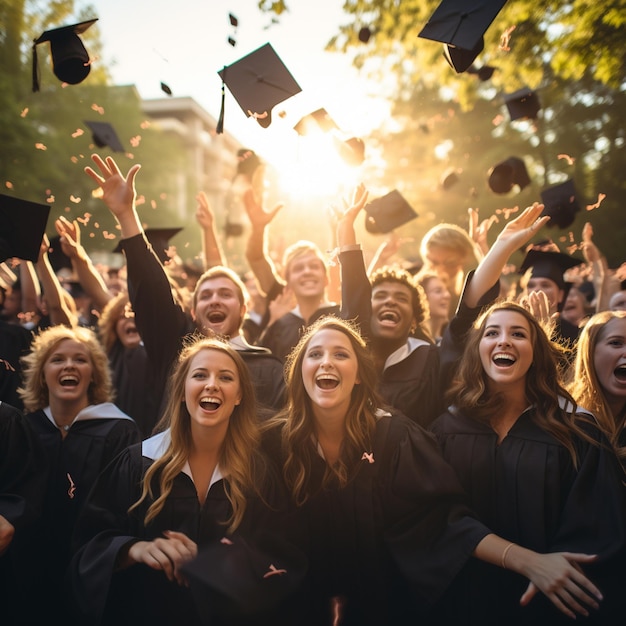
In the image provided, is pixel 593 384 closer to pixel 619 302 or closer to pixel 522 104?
pixel 619 302

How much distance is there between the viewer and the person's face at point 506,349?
10.0ft

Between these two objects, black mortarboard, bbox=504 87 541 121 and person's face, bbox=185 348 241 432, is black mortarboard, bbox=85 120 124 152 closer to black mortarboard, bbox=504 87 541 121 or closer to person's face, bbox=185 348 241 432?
person's face, bbox=185 348 241 432

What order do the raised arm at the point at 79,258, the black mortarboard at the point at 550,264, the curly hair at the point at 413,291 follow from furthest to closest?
the black mortarboard at the point at 550,264 < the raised arm at the point at 79,258 < the curly hair at the point at 413,291

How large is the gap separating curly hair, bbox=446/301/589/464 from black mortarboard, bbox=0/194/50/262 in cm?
296

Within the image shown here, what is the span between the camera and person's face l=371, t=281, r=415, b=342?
3939 mm

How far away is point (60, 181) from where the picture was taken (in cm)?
1650

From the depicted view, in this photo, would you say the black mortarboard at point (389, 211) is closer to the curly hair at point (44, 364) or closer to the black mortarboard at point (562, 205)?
the black mortarboard at point (562, 205)

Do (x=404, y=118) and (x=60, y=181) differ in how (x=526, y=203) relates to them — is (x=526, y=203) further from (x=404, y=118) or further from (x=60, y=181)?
(x=60, y=181)

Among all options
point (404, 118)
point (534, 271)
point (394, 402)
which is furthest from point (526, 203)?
point (394, 402)

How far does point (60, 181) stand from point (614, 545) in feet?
55.2

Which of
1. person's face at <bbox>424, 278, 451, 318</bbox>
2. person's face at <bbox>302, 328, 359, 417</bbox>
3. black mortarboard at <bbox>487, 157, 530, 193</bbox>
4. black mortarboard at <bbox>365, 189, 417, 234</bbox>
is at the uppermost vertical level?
black mortarboard at <bbox>487, 157, 530, 193</bbox>

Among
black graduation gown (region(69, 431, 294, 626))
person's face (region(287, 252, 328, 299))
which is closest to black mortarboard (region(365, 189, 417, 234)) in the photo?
person's face (region(287, 252, 328, 299))

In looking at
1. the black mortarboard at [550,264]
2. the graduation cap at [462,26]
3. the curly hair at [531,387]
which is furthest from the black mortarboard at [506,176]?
the curly hair at [531,387]

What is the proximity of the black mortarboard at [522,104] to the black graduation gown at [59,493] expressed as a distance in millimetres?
4362
